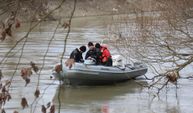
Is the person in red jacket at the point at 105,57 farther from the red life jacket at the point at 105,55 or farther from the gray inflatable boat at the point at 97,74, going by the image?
the gray inflatable boat at the point at 97,74

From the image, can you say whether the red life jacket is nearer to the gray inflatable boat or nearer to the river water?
the gray inflatable boat

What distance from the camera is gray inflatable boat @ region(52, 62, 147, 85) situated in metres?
16.6

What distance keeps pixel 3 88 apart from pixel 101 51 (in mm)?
13909

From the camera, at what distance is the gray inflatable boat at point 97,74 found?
54.6 feet

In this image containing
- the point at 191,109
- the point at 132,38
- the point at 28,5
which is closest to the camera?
the point at 28,5

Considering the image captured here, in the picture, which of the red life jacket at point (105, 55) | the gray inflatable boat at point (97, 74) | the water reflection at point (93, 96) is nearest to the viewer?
the water reflection at point (93, 96)

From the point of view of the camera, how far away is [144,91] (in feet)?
54.2

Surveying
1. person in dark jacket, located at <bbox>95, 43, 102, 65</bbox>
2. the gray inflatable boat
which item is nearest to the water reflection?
the gray inflatable boat

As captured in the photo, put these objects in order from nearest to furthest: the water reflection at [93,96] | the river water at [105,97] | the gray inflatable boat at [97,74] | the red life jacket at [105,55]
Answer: the river water at [105,97] < the water reflection at [93,96] < the gray inflatable boat at [97,74] < the red life jacket at [105,55]

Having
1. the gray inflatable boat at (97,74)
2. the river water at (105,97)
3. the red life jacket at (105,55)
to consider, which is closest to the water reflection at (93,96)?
the river water at (105,97)

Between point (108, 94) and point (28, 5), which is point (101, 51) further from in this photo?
point (28, 5)

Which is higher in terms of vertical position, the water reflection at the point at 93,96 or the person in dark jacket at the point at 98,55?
the person in dark jacket at the point at 98,55

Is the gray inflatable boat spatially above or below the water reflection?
above

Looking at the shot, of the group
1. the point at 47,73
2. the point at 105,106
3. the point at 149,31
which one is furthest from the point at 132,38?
the point at 47,73
